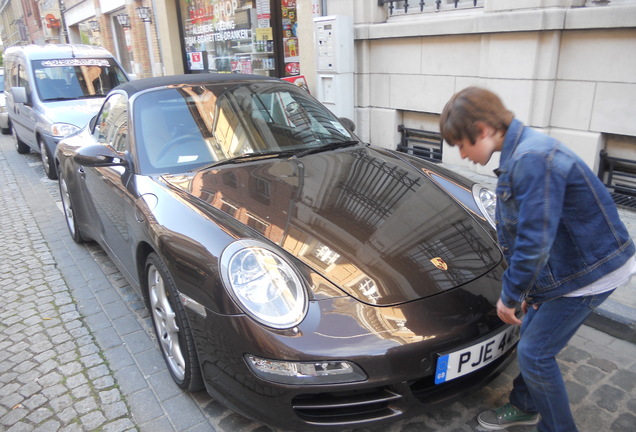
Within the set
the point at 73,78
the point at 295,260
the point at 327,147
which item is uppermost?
the point at 73,78

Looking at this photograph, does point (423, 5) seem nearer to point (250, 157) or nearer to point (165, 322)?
point (250, 157)

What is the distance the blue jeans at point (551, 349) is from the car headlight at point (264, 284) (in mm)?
881

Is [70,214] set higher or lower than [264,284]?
lower

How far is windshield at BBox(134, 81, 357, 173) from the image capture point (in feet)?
9.60

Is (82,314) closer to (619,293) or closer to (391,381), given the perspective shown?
(391,381)

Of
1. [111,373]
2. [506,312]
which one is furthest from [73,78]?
[506,312]

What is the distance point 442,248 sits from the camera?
2.25m

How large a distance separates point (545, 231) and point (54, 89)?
7899 mm

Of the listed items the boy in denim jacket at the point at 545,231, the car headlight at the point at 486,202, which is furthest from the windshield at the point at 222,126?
the boy in denim jacket at the point at 545,231

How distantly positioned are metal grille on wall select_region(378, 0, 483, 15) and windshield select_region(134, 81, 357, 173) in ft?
11.5

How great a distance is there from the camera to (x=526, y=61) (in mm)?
5133

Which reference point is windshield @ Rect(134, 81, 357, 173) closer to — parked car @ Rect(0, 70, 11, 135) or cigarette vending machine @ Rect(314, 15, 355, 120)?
cigarette vending machine @ Rect(314, 15, 355, 120)

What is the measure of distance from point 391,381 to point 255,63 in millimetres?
9579

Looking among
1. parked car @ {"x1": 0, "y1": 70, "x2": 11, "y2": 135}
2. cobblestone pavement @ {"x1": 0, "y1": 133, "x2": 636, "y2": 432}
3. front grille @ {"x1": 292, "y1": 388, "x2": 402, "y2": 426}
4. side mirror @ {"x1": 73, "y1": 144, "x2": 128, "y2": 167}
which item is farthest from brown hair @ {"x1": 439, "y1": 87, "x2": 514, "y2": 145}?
parked car @ {"x1": 0, "y1": 70, "x2": 11, "y2": 135}
